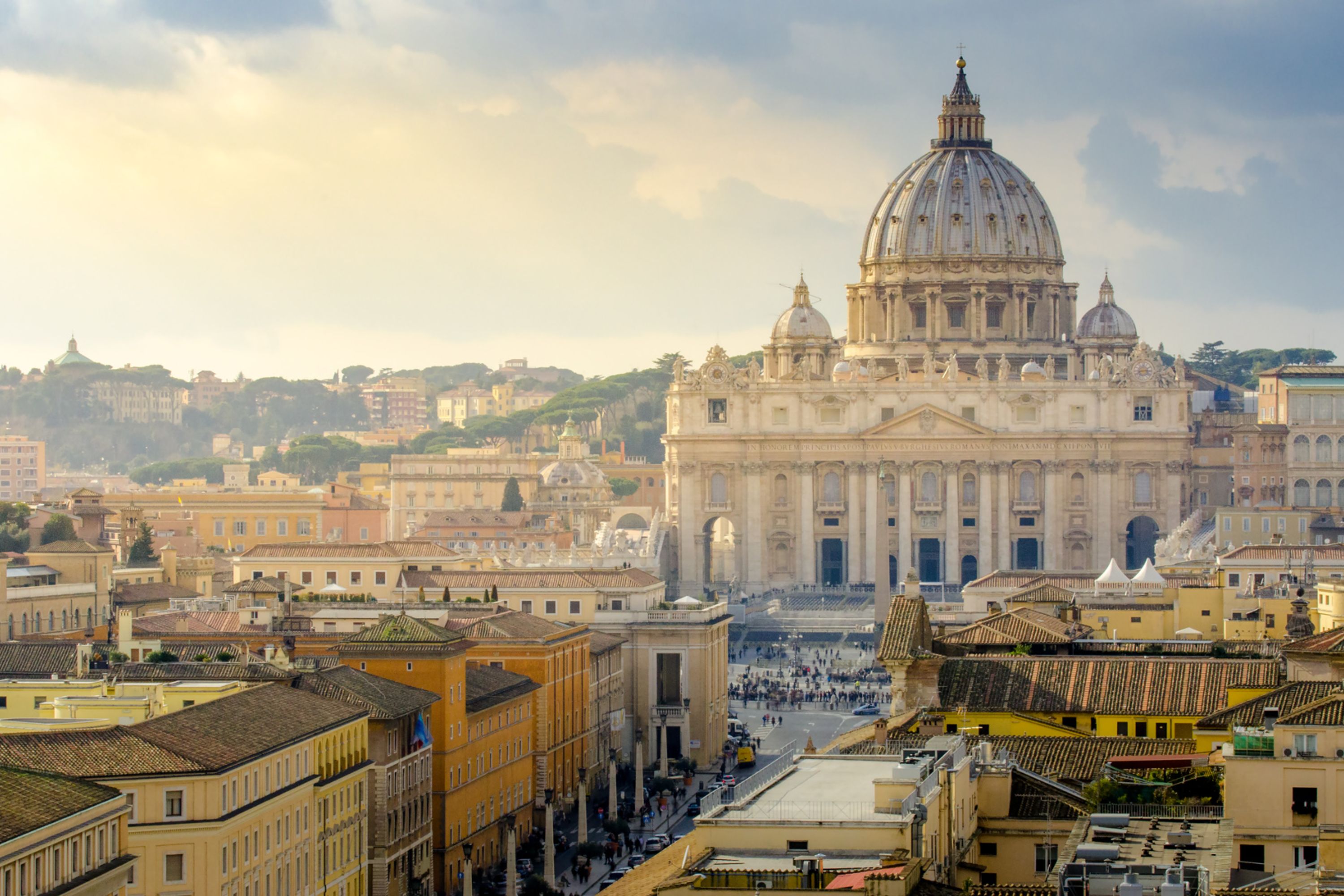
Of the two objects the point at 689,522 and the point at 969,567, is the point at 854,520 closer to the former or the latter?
the point at 969,567

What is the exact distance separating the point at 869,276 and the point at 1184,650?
109 meters

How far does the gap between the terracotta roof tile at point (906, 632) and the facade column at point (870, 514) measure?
301 feet

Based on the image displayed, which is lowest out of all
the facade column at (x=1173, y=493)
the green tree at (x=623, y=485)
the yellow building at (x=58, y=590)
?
the yellow building at (x=58, y=590)

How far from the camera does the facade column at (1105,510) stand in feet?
439

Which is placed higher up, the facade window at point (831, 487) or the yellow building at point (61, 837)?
the facade window at point (831, 487)

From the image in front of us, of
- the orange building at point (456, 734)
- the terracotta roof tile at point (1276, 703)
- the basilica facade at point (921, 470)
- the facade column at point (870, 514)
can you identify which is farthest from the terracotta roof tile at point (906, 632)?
the facade column at point (870, 514)

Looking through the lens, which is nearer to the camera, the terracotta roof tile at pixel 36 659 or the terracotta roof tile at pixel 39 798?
the terracotta roof tile at pixel 39 798

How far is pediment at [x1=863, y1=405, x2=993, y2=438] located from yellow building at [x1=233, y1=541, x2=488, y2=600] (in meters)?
49.8

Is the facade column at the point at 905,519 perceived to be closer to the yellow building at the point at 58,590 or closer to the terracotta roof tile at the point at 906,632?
the yellow building at the point at 58,590

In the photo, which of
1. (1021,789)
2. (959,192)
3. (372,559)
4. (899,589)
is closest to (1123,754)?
(1021,789)

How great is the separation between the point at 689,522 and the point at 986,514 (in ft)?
41.1

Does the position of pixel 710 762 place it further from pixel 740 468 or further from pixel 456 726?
pixel 740 468

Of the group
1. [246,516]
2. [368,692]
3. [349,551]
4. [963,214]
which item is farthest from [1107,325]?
[368,692]

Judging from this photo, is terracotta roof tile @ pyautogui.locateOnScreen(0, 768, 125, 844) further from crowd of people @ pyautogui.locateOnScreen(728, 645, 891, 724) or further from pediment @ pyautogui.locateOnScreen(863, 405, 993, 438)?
pediment @ pyautogui.locateOnScreen(863, 405, 993, 438)
